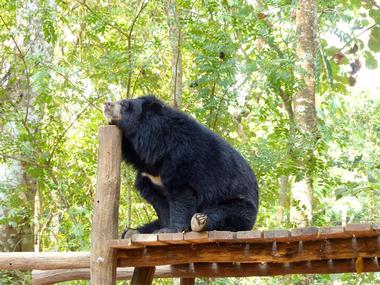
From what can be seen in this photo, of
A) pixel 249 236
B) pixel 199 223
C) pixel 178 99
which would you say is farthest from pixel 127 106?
pixel 178 99

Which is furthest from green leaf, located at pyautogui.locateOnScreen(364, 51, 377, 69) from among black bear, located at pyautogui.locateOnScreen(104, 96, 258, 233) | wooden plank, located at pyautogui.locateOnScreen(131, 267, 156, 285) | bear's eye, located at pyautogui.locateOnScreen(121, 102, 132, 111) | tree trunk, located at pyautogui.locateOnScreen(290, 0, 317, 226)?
wooden plank, located at pyautogui.locateOnScreen(131, 267, 156, 285)

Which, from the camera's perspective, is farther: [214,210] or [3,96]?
[3,96]

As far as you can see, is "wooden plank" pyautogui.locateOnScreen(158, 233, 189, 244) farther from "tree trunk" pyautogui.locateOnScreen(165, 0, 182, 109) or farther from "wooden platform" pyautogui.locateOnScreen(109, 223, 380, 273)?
"tree trunk" pyautogui.locateOnScreen(165, 0, 182, 109)

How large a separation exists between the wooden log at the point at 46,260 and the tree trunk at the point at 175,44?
8.31 ft

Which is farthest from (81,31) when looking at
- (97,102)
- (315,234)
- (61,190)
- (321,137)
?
(315,234)

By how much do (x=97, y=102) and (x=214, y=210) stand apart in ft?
10.5

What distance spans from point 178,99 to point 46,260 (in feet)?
8.66

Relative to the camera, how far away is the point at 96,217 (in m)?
3.68

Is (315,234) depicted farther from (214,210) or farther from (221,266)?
(221,266)

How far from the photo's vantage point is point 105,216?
144 inches

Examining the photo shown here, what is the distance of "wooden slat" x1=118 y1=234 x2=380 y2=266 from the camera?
3.52 meters

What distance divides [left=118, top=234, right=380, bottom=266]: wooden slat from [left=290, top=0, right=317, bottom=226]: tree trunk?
2168 mm

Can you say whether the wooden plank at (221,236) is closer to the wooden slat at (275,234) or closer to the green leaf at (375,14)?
the wooden slat at (275,234)

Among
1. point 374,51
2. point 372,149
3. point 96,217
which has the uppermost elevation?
point 374,51
